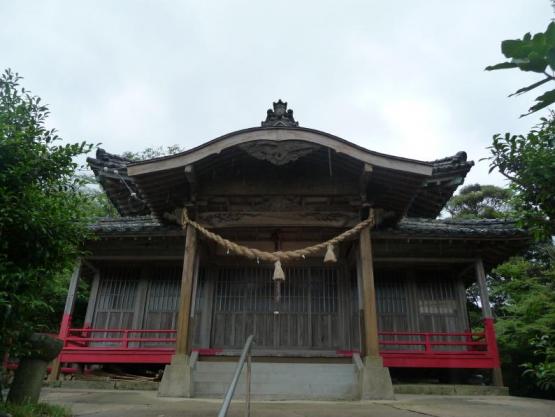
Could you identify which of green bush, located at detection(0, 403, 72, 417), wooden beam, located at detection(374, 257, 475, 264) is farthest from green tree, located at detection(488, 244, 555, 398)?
green bush, located at detection(0, 403, 72, 417)

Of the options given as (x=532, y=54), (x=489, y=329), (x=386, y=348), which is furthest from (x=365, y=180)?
(x=532, y=54)

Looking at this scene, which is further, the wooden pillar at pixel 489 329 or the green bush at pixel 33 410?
the wooden pillar at pixel 489 329

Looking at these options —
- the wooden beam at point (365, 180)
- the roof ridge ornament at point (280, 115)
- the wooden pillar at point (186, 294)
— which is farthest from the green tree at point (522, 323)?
the wooden pillar at point (186, 294)

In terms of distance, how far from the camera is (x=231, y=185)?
343 inches

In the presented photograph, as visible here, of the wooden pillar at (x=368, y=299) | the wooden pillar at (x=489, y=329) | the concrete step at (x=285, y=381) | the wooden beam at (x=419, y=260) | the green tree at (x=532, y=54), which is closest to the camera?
the green tree at (x=532, y=54)

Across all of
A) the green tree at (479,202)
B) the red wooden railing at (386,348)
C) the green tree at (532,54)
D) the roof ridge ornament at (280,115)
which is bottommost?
the red wooden railing at (386,348)

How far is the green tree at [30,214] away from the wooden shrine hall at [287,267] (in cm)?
334

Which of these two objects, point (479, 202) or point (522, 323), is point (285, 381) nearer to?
point (522, 323)

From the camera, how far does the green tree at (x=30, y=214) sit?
3854 mm

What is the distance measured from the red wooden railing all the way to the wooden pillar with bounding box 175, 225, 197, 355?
132cm

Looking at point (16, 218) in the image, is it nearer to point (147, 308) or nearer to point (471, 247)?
point (147, 308)

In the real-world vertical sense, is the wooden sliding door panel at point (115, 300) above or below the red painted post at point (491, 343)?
above

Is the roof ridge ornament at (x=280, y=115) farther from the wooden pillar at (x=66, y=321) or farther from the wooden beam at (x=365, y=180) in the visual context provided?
the wooden pillar at (x=66, y=321)

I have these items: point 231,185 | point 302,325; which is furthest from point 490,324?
point 231,185
